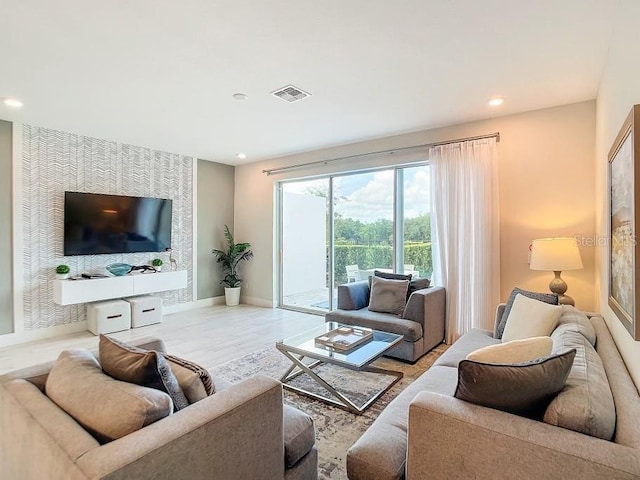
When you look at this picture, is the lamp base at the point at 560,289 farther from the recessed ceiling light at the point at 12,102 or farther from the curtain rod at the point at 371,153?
the recessed ceiling light at the point at 12,102

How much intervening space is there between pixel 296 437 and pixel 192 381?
524 mm

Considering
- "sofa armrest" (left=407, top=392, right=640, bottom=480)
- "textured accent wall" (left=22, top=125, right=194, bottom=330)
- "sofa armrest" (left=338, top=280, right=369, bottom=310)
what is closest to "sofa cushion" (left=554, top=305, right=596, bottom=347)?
"sofa armrest" (left=407, top=392, right=640, bottom=480)

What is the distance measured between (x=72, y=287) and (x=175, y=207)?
1.97 meters

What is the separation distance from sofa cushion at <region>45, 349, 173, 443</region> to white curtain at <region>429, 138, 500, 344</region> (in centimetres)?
350

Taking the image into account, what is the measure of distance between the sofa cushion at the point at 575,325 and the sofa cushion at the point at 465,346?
519mm

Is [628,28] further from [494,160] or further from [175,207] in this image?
[175,207]

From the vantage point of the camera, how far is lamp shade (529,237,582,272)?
118 inches

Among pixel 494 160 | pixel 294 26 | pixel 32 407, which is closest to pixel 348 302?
pixel 494 160

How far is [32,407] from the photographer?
118 cm

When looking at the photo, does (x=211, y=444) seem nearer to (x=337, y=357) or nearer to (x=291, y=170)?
(x=337, y=357)

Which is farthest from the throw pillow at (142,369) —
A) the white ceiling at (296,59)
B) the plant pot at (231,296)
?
the plant pot at (231,296)

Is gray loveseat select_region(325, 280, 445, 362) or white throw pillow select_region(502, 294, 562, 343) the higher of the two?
white throw pillow select_region(502, 294, 562, 343)

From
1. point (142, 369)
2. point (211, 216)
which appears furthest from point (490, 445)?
point (211, 216)

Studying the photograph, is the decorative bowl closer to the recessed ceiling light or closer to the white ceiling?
the white ceiling
